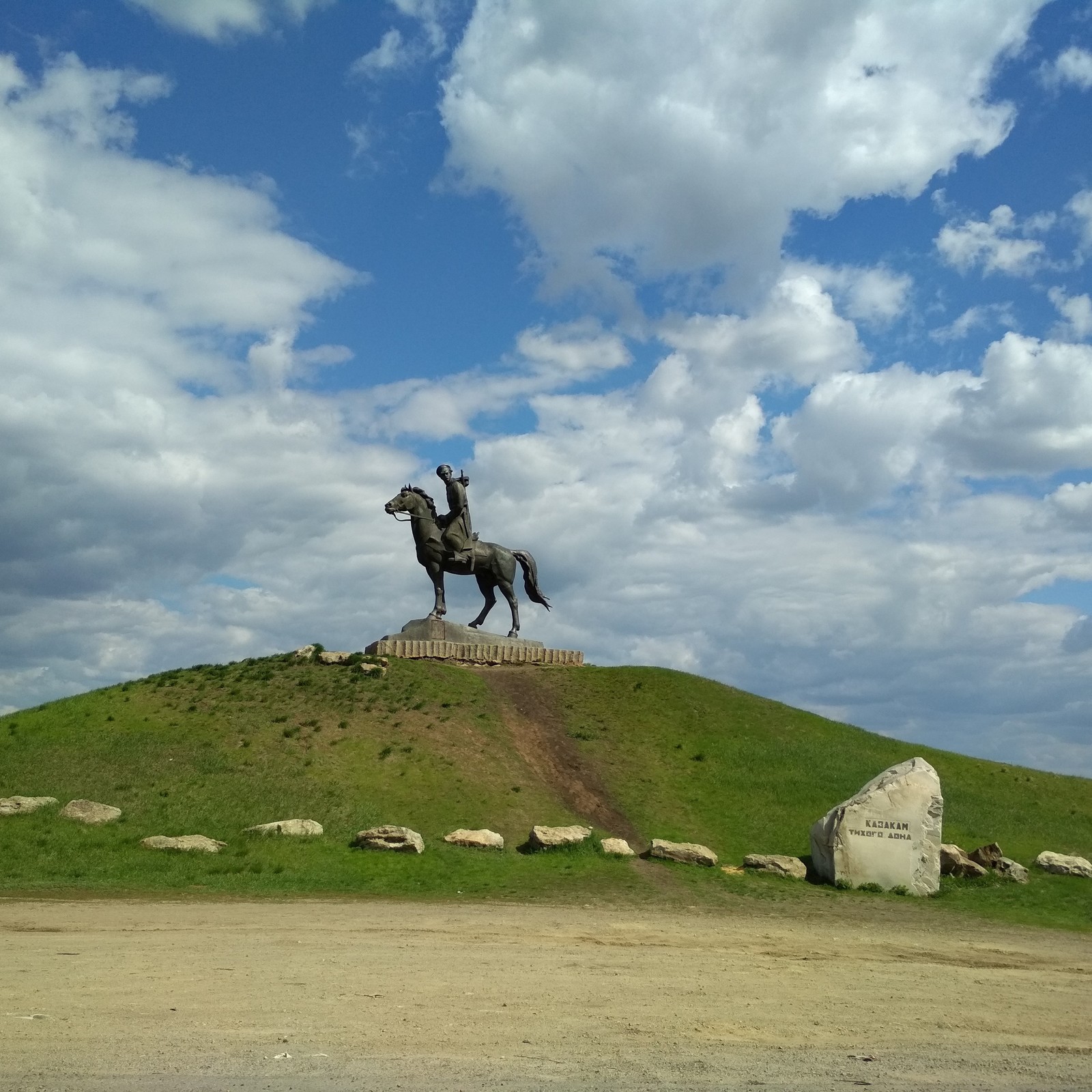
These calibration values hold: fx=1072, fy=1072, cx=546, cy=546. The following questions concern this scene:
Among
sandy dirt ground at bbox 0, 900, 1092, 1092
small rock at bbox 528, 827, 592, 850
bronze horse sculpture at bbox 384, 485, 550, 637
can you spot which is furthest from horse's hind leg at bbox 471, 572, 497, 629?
sandy dirt ground at bbox 0, 900, 1092, 1092

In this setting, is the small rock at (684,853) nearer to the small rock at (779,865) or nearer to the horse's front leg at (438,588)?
the small rock at (779,865)

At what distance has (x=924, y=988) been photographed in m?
12.8

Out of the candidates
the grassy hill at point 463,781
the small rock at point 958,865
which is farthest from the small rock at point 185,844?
the small rock at point 958,865

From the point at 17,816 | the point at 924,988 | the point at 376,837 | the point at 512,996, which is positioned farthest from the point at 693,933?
the point at 17,816

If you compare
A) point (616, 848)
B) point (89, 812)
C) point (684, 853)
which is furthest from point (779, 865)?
point (89, 812)

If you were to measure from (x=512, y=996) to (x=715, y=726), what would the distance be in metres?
25.6

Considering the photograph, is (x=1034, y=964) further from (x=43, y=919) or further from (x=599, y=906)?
(x=43, y=919)

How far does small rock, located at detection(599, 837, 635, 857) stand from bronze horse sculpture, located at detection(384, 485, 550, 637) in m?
17.5

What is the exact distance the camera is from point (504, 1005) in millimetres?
10680

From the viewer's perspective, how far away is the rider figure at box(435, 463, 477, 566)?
40.2 meters

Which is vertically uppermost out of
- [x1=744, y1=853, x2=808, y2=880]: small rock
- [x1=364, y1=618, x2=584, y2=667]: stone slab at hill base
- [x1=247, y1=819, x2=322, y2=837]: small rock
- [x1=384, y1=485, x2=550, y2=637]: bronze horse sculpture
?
[x1=384, y1=485, x2=550, y2=637]: bronze horse sculpture

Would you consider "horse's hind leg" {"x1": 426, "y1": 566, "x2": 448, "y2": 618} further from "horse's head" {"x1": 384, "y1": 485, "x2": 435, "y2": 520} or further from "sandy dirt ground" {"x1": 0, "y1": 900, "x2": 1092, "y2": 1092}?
"sandy dirt ground" {"x1": 0, "y1": 900, "x2": 1092, "y2": 1092}

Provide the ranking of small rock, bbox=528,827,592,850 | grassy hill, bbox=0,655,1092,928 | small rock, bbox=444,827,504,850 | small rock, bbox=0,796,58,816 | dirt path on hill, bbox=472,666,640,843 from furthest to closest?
dirt path on hill, bbox=472,666,640,843
small rock, bbox=528,827,592,850
small rock, bbox=444,827,504,850
small rock, bbox=0,796,58,816
grassy hill, bbox=0,655,1092,928

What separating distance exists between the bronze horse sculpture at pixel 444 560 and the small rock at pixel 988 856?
2031cm
